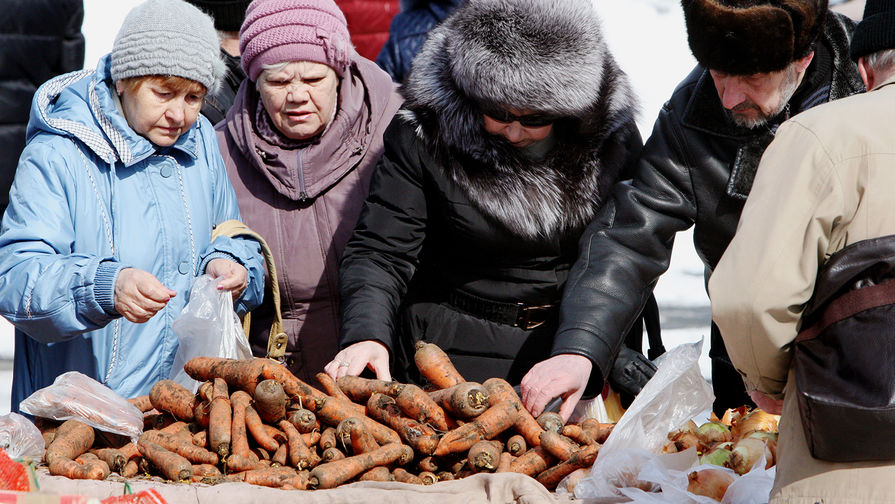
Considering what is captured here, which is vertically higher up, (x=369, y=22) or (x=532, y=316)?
(x=369, y=22)

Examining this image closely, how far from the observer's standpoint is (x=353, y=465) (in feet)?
6.76

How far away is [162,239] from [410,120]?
730mm

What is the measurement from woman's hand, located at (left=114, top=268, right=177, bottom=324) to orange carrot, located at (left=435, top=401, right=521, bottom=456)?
72 cm

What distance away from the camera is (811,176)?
60.7 inches

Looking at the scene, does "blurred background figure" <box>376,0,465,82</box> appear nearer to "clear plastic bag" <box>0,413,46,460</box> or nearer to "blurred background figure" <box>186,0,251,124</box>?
"blurred background figure" <box>186,0,251,124</box>

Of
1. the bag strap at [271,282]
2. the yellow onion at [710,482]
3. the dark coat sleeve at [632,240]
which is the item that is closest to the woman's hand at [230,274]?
the bag strap at [271,282]

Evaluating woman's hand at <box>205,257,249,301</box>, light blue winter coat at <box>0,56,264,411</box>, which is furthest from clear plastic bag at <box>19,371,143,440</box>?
woman's hand at <box>205,257,249,301</box>

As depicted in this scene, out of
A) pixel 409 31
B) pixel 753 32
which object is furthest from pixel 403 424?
pixel 409 31

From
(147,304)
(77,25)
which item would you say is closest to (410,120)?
(147,304)

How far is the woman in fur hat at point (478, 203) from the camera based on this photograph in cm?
254

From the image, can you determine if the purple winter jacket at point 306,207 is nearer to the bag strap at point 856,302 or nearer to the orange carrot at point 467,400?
the orange carrot at point 467,400

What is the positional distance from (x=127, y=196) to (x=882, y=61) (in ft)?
5.91

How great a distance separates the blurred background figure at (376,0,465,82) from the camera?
163 inches

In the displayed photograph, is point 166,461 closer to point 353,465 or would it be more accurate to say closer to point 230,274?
point 353,465
